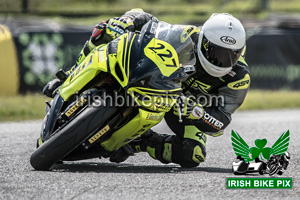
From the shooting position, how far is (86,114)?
427 cm

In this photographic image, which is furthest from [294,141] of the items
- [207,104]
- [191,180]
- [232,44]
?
[191,180]

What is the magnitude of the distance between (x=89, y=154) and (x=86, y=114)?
1.82 feet

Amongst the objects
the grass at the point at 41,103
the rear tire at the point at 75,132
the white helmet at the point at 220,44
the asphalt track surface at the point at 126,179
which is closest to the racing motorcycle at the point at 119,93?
the rear tire at the point at 75,132

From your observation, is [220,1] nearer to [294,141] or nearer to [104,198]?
[294,141]

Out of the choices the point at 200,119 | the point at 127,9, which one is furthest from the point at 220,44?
the point at 127,9

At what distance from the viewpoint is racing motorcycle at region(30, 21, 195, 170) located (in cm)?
427

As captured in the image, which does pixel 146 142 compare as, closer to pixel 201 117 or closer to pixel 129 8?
pixel 201 117

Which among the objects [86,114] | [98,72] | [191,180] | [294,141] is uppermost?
[98,72]

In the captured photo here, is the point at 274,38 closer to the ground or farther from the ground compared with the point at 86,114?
closer to the ground

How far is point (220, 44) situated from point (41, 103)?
6.29 m

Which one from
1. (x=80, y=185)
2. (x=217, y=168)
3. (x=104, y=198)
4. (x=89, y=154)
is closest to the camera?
(x=104, y=198)

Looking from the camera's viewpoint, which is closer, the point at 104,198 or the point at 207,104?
the point at 104,198

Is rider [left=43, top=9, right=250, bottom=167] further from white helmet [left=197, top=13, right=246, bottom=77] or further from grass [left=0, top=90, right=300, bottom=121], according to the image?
grass [left=0, top=90, right=300, bottom=121]

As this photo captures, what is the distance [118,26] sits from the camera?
17.6 feet
